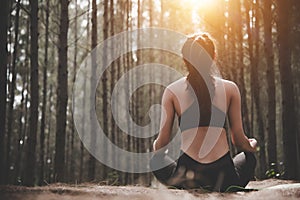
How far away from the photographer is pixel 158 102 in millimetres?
22797

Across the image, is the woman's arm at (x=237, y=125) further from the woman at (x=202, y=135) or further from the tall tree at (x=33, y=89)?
the tall tree at (x=33, y=89)

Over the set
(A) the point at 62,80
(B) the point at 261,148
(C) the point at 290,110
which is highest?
(A) the point at 62,80

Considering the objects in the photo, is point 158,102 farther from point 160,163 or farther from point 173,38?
point 160,163

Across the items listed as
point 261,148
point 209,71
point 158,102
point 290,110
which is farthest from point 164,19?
point 209,71

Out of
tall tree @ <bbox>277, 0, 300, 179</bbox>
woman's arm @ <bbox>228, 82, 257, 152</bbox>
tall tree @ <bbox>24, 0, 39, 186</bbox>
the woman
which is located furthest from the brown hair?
tall tree @ <bbox>24, 0, 39, 186</bbox>

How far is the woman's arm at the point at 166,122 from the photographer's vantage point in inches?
141

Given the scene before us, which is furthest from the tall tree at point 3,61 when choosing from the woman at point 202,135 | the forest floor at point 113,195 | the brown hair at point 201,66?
the brown hair at point 201,66

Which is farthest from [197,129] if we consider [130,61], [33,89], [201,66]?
[130,61]

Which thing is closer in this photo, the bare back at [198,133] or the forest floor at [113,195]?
the forest floor at [113,195]

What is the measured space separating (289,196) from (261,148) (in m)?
8.68

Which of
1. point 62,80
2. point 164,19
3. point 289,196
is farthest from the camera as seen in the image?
point 164,19

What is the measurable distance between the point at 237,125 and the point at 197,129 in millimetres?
322

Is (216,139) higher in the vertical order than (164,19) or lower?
lower

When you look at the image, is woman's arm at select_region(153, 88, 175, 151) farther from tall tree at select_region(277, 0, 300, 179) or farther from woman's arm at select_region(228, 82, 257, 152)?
tall tree at select_region(277, 0, 300, 179)
